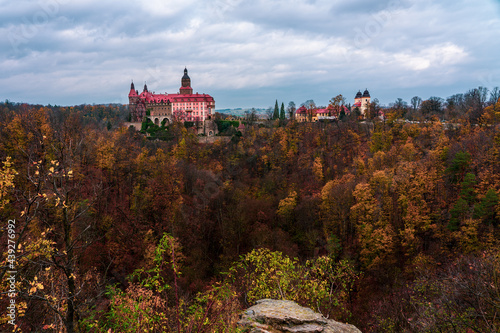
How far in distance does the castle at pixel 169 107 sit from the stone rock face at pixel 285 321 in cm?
6825

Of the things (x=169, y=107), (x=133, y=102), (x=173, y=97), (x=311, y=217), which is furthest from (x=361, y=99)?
(x=133, y=102)

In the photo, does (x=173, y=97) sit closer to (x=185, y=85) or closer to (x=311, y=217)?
(x=185, y=85)

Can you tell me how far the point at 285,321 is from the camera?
7.56 m

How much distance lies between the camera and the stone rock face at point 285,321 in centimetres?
736

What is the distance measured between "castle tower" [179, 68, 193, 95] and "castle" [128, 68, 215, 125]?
404cm

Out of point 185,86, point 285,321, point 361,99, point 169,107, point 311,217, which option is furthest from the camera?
point 185,86

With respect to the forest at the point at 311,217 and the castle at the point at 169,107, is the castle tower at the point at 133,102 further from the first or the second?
the forest at the point at 311,217

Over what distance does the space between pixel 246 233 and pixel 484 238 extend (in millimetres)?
21605

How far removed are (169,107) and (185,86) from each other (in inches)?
407

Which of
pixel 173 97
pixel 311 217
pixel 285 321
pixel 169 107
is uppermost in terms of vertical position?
pixel 173 97

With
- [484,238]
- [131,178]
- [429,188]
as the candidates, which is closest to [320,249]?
[429,188]

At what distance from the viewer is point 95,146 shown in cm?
3375

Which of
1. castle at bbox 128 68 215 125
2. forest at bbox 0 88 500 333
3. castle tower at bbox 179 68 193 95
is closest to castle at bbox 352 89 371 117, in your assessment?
forest at bbox 0 88 500 333

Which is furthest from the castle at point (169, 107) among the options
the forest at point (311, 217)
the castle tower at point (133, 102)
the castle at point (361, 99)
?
the castle at point (361, 99)
